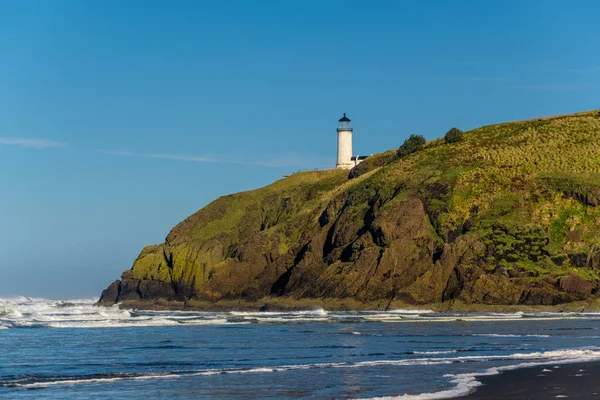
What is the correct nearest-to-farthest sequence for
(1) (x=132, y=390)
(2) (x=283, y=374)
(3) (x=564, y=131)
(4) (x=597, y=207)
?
(1) (x=132, y=390) < (2) (x=283, y=374) < (4) (x=597, y=207) < (3) (x=564, y=131)

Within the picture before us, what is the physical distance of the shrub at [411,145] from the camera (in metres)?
119

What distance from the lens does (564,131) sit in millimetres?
111812

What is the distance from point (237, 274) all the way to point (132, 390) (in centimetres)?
7309

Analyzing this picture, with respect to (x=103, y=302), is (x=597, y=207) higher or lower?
higher

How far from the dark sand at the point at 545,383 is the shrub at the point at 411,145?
88.2m

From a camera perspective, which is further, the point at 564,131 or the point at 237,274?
the point at 564,131

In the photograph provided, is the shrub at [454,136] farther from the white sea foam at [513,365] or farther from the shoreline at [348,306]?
the white sea foam at [513,365]

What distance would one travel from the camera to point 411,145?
12000 cm

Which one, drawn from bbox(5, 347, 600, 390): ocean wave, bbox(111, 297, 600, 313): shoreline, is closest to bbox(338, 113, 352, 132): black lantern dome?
bbox(111, 297, 600, 313): shoreline

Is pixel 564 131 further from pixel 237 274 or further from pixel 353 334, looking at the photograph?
pixel 353 334

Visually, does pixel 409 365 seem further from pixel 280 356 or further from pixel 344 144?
pixel 344 144

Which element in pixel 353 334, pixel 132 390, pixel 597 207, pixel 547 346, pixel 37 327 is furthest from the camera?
pixel 597 207

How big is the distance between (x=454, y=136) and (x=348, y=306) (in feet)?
141

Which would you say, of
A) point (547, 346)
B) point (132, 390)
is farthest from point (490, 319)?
point (132, 390)
